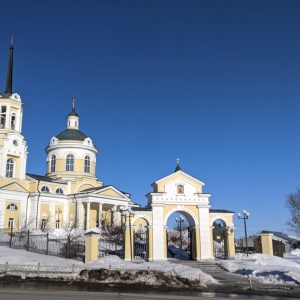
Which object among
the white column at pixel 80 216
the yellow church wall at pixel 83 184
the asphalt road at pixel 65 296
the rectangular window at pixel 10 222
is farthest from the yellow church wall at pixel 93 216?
the asphalt road at pixel 65 296

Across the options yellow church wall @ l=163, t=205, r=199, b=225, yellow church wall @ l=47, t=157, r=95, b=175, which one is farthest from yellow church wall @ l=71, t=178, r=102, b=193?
yellow church wall @ l=163, t=205, r=199, b=225

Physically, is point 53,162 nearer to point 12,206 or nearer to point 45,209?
point 45,209

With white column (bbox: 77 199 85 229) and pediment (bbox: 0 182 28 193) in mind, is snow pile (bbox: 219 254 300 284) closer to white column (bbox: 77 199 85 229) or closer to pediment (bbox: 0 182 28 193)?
white column (bbox: 77 199 85 229)

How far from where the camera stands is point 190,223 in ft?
92.9

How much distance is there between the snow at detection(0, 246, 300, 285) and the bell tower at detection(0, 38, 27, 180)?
22984 mm

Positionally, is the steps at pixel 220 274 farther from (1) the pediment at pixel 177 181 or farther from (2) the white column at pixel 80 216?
(2) the white column at pixel 80 216

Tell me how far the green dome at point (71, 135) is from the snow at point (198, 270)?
29.9 m

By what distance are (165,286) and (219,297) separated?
3729 mm

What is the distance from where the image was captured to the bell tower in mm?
45781

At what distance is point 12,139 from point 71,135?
911 centimetres

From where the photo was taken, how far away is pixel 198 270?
18828 millimetres

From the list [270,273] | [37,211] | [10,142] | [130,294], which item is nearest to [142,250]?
[270,273]

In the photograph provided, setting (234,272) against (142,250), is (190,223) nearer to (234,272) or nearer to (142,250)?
(142,250)

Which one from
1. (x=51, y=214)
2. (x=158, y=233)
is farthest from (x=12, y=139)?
(x=158, y=233)
